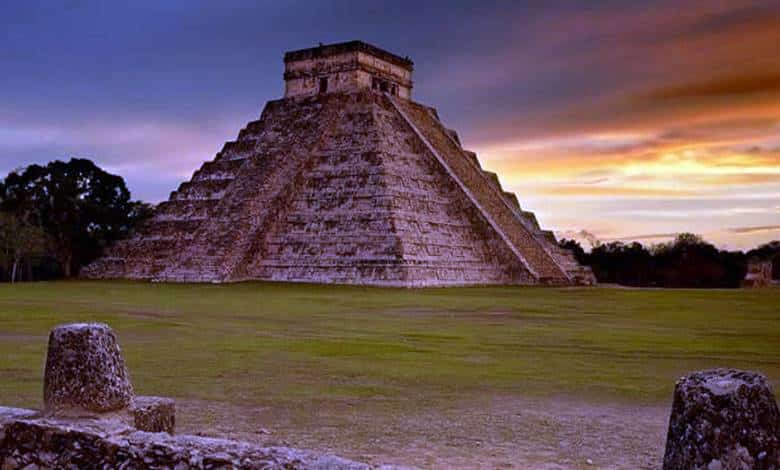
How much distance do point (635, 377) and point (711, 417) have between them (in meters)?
8.15

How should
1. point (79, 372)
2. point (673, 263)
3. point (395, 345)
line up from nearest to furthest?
point (79, 372), point (395, 345), point (673, 263)

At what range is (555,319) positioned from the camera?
20.0 metres

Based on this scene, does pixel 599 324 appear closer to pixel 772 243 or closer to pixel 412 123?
pixel 412 123

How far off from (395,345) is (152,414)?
350 inches

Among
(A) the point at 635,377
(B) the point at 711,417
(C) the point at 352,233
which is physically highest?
(C) the point at 352,233

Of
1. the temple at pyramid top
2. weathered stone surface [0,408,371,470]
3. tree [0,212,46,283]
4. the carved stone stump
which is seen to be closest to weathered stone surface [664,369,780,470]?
weathered stone surface [0,408,371,470]

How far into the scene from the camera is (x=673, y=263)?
6581cm

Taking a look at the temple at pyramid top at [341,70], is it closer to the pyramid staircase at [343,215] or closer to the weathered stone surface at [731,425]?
the pyramid staircase at [343,215]

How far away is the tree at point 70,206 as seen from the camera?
158 feet

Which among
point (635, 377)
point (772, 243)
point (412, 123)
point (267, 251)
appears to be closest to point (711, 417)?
point (635, 377)

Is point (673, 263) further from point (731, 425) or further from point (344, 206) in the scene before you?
point (731, 425)

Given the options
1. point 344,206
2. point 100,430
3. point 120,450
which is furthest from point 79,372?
point 344,206

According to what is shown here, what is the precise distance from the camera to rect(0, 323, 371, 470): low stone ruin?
3506 millimetres

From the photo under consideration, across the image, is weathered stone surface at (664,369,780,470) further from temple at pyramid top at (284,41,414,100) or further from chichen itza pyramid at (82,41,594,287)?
temple at pyramid top at (284,41,414,100)
